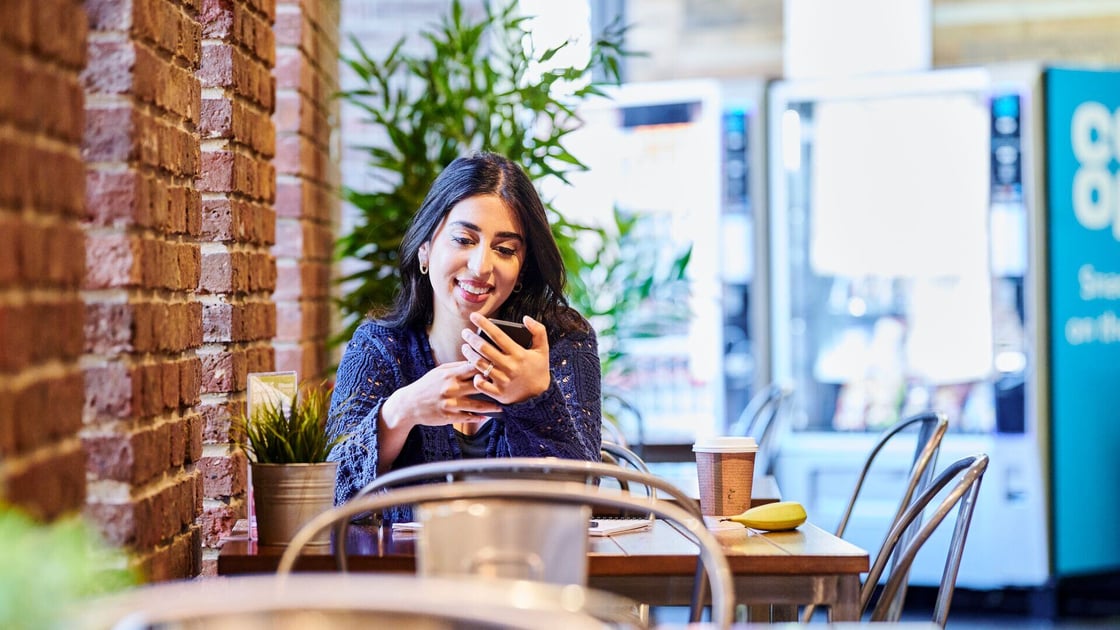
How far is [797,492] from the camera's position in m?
4.87

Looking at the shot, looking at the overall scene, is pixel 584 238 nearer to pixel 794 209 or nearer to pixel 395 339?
pixel 794 209

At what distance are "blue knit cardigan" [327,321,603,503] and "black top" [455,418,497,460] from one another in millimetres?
12

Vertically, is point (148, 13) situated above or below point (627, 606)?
above


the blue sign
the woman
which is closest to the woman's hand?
the woman

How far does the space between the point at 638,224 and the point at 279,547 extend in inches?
128

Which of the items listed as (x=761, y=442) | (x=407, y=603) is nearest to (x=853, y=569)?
(x=407, y=603)

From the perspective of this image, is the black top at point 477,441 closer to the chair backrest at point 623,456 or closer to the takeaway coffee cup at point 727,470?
the chair backrest at point 623,456

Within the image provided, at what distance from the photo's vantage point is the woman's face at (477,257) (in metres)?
2.44

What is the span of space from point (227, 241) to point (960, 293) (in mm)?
3369

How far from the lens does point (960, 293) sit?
A: 16.0 feet

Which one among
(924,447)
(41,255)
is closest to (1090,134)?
(924,447)

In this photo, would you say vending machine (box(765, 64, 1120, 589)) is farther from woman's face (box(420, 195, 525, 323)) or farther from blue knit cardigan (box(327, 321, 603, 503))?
woman's face (box(420, 195, 525, 323))

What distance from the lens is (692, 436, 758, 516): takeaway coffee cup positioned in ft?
6.63

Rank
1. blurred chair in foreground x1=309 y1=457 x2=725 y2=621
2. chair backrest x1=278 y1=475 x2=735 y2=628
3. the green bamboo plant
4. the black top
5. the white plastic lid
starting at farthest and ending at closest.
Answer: the green bamboo plant
the black top
the white plastic lid
blurred chair in foreground x1=309 y1=457 x2=725 y2=621
chair backrest x1=278 y1=475 x2=735 y2=628
